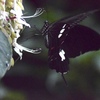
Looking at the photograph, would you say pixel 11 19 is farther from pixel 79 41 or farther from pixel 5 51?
pixel 79 41

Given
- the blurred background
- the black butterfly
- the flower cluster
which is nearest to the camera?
the flower cluster

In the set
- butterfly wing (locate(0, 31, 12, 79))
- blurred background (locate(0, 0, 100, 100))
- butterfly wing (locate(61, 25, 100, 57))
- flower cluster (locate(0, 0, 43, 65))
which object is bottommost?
blurred background (locate(0, 0, 100, 100))

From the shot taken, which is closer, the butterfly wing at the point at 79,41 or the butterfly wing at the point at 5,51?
the butterfly wing at the point at 5,51

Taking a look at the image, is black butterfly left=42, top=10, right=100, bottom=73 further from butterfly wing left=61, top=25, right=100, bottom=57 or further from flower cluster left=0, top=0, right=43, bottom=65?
flower cluster left=0, top=0, right=43, bottom=65

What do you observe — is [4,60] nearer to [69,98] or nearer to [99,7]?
[99,7]

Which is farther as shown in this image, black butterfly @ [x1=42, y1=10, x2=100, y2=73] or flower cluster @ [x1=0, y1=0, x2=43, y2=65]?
black butterfly @ [x1=42, y1=10, x2=100, y2=73]

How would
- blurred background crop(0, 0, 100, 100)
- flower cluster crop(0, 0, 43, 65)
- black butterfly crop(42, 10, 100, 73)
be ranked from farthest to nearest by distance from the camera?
1. blurred background crop(0, 0, 100, 100)
2. black butterfly crop(42, 10, 100, 73)
3. flower cluster crop(0, 0, 43, 65)

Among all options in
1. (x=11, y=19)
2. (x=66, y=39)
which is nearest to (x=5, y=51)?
(x=11, y=19)

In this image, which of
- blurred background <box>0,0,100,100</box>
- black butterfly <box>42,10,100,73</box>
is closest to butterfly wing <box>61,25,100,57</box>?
black butterfly <box>42,10,100,73</box>

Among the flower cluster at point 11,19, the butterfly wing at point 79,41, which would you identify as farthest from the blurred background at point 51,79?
the flower cluster at point 11,19

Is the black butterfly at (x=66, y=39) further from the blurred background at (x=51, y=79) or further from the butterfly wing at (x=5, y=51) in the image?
the blurred background at (x=51, y=79)
